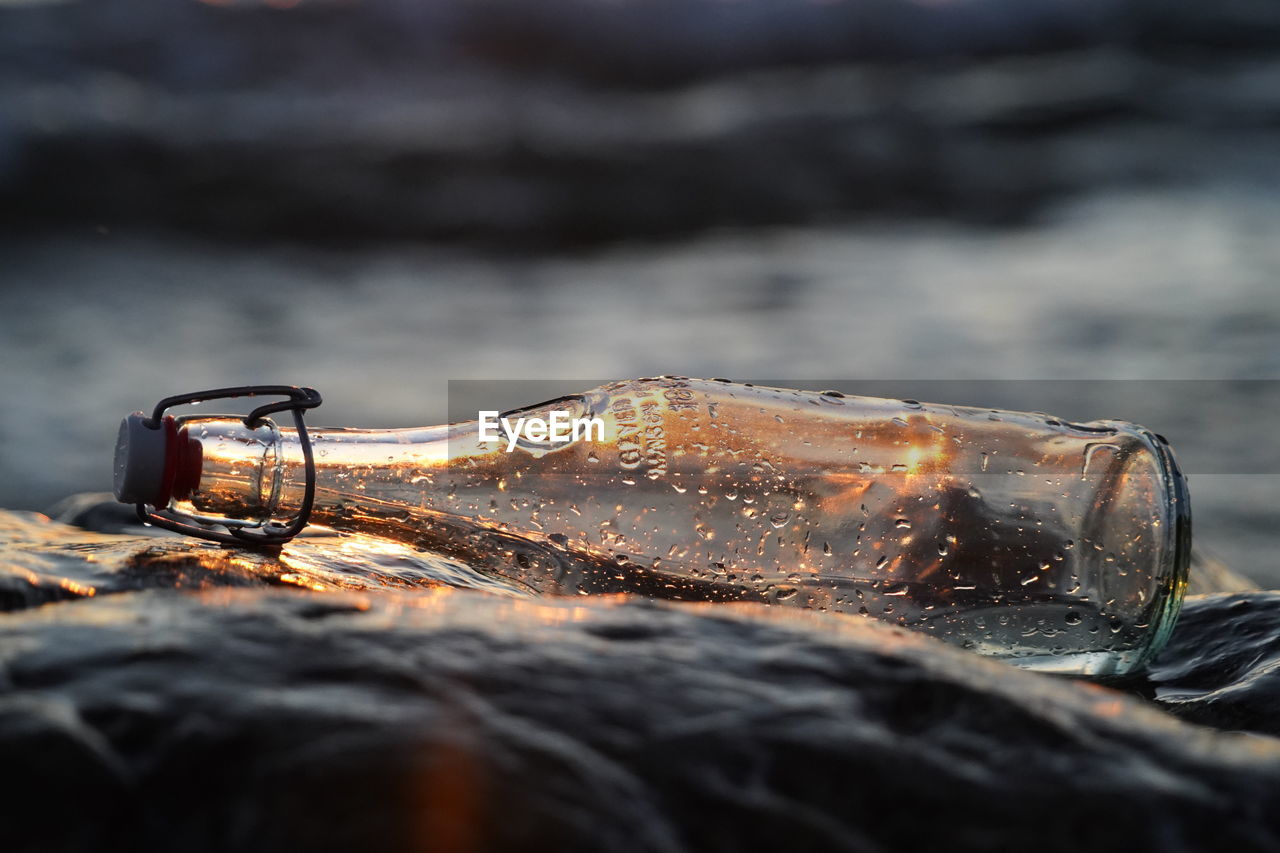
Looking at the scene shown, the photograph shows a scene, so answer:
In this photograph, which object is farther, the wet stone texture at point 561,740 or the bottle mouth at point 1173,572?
the bottle mouth at point 1173,572

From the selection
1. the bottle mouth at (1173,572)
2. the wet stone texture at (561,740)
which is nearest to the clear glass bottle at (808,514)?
the bottle mouth at (1173,572)

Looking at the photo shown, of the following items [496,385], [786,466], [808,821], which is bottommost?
[808,821]

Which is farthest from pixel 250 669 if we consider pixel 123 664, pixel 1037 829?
pixel 1037 829

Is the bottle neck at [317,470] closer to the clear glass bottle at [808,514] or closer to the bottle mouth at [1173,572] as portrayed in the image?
Result: the clear glass bottle at [808,514]

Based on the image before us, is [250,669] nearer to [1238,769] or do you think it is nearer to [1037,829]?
[1037,829]

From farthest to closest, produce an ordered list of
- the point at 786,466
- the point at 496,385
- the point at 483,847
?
1. the point at 496,385
2. the point at 786,466
3. the point at 483,847

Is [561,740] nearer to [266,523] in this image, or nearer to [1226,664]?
[266,523]

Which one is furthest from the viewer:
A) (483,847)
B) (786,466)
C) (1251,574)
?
(1251,574)
